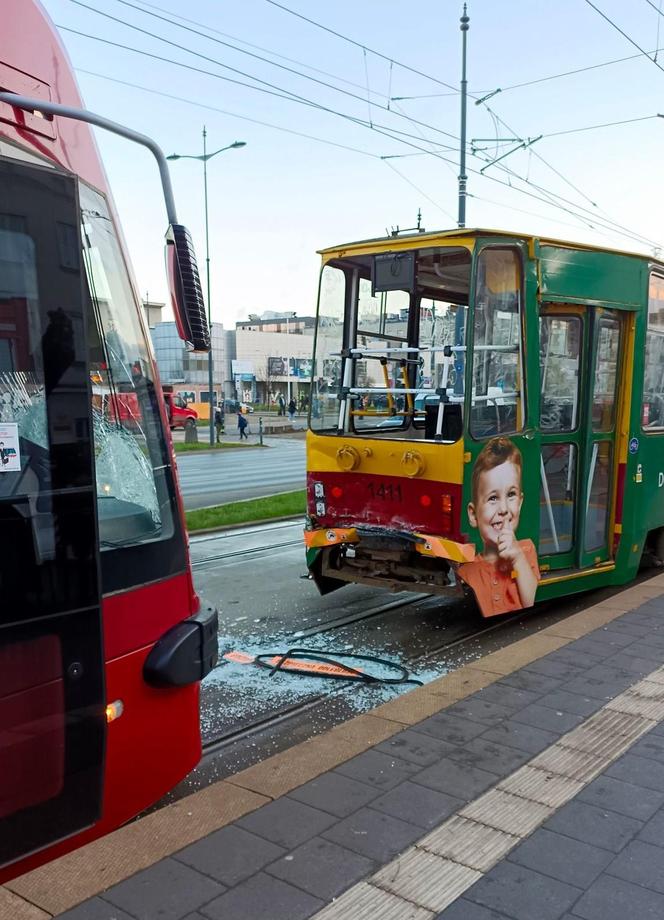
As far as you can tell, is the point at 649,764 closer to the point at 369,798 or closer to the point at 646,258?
the point at 369,798

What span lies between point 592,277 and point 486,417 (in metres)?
1.74

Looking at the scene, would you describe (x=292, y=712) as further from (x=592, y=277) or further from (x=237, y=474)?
(x=237, y=474)

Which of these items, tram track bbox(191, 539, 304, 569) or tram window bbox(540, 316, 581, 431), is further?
tram track bbox(191, 539, 304, 569)

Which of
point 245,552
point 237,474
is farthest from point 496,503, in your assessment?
point 237,474

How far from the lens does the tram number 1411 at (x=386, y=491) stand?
242 inches

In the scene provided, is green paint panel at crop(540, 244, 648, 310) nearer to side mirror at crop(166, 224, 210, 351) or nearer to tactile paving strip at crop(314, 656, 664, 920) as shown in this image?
tactile paving strip at crop(314, 656, 664, 920)

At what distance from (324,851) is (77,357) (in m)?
2.02

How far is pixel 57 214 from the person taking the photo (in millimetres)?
2662

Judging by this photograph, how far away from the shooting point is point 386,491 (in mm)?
6234

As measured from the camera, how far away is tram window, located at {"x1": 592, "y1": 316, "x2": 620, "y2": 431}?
6852 millimetres

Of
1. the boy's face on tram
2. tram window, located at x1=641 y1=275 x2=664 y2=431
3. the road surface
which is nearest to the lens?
the boy's face on tram

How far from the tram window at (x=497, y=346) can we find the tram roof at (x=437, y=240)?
0.14 m

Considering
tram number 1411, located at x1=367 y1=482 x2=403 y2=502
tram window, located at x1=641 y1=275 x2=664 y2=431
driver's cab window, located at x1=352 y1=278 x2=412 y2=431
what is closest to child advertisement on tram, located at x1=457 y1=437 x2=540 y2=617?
tram number 1411, located at x1=367 y1=482 x2=403 y2=502

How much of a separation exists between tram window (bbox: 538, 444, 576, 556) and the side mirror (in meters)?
4.18
